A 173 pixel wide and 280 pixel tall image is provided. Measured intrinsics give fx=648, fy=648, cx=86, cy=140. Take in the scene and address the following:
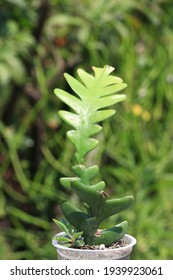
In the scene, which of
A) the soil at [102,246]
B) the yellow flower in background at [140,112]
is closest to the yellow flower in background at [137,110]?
the yellow flower in background at [140,112]

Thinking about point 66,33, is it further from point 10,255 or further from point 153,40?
point 10,255

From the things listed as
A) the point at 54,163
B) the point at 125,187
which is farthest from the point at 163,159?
the point at 54,163

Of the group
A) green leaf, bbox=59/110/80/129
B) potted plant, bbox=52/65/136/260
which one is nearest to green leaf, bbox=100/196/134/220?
potted plant, bbox=52/65/136/260

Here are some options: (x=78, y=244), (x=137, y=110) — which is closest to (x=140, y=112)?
(x=137, y=110)

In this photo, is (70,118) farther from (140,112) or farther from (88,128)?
(140,112)
